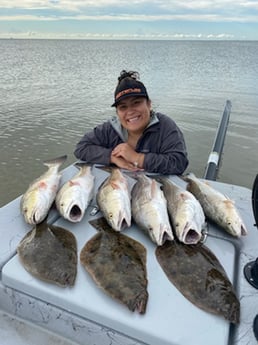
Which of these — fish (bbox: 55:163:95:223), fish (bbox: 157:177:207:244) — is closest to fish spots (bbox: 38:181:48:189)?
fish (bbox: 55:163:95:223)

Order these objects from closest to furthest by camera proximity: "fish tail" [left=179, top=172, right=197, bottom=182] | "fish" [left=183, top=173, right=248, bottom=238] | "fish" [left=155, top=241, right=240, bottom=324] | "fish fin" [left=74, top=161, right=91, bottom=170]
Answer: "fish" [left=155, top=241, right=240, bottom=324] → "fish" [left=183, top=173, right=248, bottom=238] → "fish tail" [left=179, top=172, right=197, bottom=182] → "fish fin" [left=74, top=161, right=91, bottom=170]

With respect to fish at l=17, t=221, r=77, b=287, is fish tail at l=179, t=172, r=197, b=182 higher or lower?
higher

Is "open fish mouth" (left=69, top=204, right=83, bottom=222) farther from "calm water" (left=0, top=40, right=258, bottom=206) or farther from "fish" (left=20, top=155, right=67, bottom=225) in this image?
"calm water" (left=0, top=40, right=258, bottom=206)

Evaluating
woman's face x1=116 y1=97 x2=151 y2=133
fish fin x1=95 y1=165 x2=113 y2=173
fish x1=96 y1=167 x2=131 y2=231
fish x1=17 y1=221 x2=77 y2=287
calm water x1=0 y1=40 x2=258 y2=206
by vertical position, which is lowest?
calm water x1=0 y1=40 x2=258 y2=206

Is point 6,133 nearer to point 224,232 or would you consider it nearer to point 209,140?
point 209,140

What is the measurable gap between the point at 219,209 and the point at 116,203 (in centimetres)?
80

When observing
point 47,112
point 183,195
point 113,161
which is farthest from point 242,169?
point 47,112

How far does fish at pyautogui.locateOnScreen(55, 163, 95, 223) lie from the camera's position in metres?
2.51

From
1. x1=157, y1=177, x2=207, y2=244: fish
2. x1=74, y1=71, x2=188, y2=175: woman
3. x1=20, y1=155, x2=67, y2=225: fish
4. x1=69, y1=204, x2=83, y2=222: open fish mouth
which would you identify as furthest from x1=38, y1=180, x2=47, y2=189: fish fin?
x1=157, y1=177, x2=207, y2=244: fish

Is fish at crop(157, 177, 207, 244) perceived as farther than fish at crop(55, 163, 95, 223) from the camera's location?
No

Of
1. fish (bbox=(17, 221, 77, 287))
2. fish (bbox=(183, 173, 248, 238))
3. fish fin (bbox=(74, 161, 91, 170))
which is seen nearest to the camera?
fish (bbox=(17, 221, 77, 287))

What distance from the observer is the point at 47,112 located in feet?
40.0

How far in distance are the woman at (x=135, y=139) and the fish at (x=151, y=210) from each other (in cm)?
58

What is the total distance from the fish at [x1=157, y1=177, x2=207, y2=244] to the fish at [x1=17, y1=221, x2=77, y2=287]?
2.43ft
